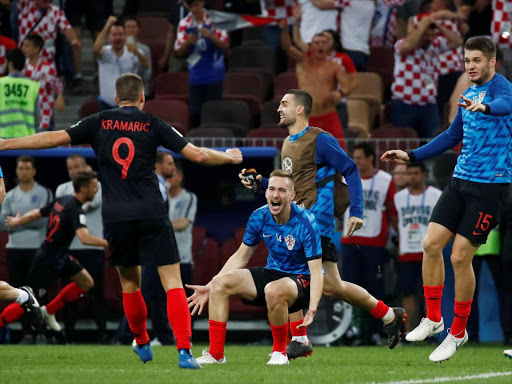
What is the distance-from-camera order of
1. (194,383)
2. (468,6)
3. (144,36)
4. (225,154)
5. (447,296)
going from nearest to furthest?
(194,383), (225,154), (447,296), (468,6), (144,36)

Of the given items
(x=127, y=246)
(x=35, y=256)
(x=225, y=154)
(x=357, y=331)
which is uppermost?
(x=225, y=154)

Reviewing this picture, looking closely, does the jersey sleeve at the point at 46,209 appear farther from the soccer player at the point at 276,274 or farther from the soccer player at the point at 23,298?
the soccer player at the point at 276,274

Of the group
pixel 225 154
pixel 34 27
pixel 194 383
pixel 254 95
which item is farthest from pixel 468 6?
pixel 194 383

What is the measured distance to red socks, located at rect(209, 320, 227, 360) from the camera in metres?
8.65

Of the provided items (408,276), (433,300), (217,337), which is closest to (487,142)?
(433,300)

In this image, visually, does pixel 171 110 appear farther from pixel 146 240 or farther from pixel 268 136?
pixel 146 240

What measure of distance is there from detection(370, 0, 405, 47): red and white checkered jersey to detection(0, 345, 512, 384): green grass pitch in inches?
242

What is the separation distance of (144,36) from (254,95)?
3.14 m

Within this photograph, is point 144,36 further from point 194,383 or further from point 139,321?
point 194,383

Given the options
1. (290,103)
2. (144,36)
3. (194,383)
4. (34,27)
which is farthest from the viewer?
(144,36)

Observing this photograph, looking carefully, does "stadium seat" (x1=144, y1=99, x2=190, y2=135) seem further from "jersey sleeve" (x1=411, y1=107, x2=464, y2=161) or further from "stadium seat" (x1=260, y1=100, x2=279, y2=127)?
"jersey sleeve" (x1=411, y1=107, x2=464, y2=161)

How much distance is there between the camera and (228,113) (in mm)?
15352

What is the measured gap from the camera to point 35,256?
1299cm

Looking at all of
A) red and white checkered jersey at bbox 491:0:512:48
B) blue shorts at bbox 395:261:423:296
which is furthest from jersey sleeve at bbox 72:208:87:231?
red and white checkered jersey at bbox 491:0:512:48
